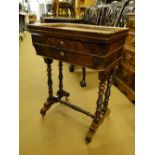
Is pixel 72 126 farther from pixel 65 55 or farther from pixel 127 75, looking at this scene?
pixel 127 75

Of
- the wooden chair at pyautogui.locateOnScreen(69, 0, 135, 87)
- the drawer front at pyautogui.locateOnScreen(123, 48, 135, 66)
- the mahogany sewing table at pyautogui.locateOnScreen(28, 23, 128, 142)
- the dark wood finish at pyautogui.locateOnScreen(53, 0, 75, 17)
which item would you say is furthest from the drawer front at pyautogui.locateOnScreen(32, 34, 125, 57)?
the dark wood finish at pyautogui.locateOnScreen(53, 0, 75, 17)

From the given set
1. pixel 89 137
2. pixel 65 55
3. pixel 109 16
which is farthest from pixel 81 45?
pixel 109 16

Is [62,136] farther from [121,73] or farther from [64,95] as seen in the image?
[121,73]

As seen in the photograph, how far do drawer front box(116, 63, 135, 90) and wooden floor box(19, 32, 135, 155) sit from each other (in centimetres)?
18

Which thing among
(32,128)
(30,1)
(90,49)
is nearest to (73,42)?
(90,49)

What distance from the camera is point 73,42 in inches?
53.7

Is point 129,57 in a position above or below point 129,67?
above

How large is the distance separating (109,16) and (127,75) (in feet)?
3.46

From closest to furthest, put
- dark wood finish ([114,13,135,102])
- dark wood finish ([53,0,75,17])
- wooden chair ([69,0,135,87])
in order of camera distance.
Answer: dark wood finish ([114,13,135,102])
wooden chair ([69,0,135,87])
dark wood finish ([53,0,75,17])

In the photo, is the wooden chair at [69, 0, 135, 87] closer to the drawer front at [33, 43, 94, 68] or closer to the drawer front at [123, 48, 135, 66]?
the drawer front at [123, 48, 135, 66]

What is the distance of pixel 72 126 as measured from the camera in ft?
5.73

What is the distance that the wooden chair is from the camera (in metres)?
2.48

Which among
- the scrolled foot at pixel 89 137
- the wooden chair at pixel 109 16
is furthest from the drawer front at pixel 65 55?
the wooden chair at pixel 109 16
